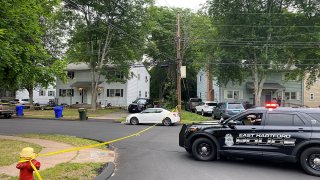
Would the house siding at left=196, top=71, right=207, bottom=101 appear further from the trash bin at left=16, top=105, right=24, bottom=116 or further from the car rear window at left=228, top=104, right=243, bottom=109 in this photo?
the trash bin at left=16, top=105, right=24, bottom=116

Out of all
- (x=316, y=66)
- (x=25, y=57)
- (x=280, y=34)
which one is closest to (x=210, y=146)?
(x=25, y=57)

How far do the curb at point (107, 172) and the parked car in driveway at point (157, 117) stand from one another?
50.9 feet

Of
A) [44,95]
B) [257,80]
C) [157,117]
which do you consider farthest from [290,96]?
[44,95]

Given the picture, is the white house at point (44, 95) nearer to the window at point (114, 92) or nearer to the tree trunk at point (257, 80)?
the window at point (114, 92)

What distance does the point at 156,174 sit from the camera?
30.9ft

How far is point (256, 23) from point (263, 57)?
3882 millimetres

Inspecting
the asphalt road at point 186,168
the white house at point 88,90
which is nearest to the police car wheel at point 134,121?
the asphalt road at point 186,168

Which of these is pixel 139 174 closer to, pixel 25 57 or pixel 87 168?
pixel 87 168

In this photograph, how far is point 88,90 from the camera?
5469 cm

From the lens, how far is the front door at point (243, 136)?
1057 cm

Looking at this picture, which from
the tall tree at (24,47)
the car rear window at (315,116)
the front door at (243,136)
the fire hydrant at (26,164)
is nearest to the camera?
the fire hydrant at (26,164)

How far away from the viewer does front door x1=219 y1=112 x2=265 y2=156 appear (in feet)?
34.7

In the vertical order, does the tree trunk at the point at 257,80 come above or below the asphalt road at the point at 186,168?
above

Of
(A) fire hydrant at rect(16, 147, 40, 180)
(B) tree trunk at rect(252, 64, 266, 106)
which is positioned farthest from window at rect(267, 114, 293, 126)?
(B) tree trunk at rect(252, 64, 266, 106)
